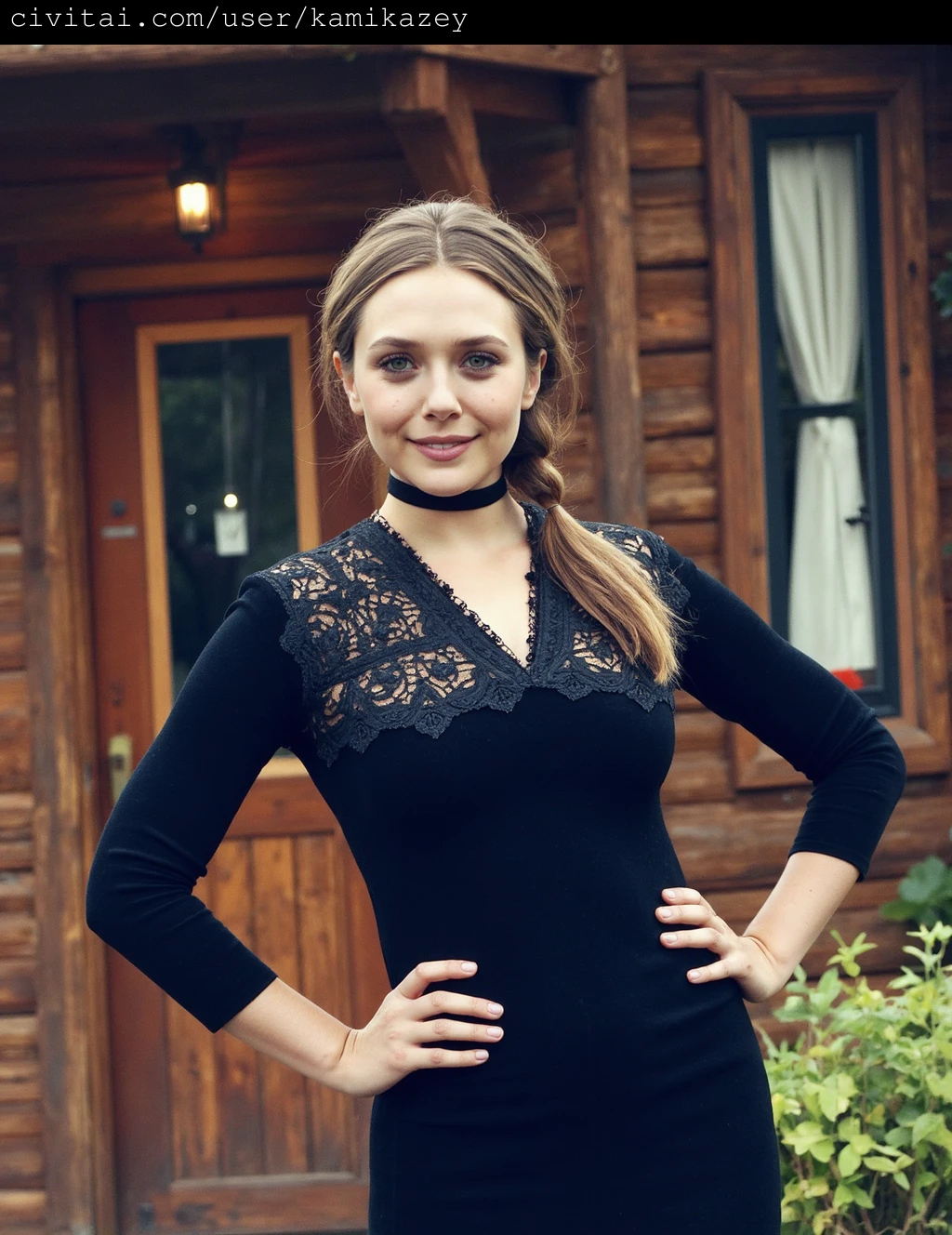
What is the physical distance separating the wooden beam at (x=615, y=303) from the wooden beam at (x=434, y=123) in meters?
0.34

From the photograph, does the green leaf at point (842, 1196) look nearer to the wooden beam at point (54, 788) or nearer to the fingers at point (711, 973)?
the fingers at point (711, 973)

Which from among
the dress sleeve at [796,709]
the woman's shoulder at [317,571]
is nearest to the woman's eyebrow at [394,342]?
the woman's shoulder at [317,571]

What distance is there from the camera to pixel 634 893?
1553 mm

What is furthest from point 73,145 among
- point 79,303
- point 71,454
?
point 71,454

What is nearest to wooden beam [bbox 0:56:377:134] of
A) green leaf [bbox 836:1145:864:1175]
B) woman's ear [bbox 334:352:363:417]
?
woman's ear [bbox 334:352:363:417]

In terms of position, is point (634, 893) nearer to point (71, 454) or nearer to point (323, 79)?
point (323, 79)

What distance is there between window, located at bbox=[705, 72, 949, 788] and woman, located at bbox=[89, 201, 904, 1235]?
233cm

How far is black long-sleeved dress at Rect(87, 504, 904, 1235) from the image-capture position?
1.47 metres

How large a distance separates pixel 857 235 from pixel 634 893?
9.56 feet

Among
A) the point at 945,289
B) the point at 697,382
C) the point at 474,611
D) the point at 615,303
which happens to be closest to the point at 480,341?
the point at 474,611

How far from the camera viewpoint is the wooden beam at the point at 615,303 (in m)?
3.81

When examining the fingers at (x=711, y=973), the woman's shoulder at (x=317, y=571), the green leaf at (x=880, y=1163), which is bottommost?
the green leaf at (x=880, y=1163)

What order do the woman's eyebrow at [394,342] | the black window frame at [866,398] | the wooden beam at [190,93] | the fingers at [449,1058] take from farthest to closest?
the black window frame at [866,398], the wooden beam at [190,93], the woman's eyebrow at [394,342], the fingers at [449,1058]

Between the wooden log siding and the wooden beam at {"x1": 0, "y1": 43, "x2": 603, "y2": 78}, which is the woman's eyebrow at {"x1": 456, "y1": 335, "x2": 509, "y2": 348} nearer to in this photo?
the wooden beam at {"x1": 0, "y1": 43, "x2": 603, "y2": 78}
